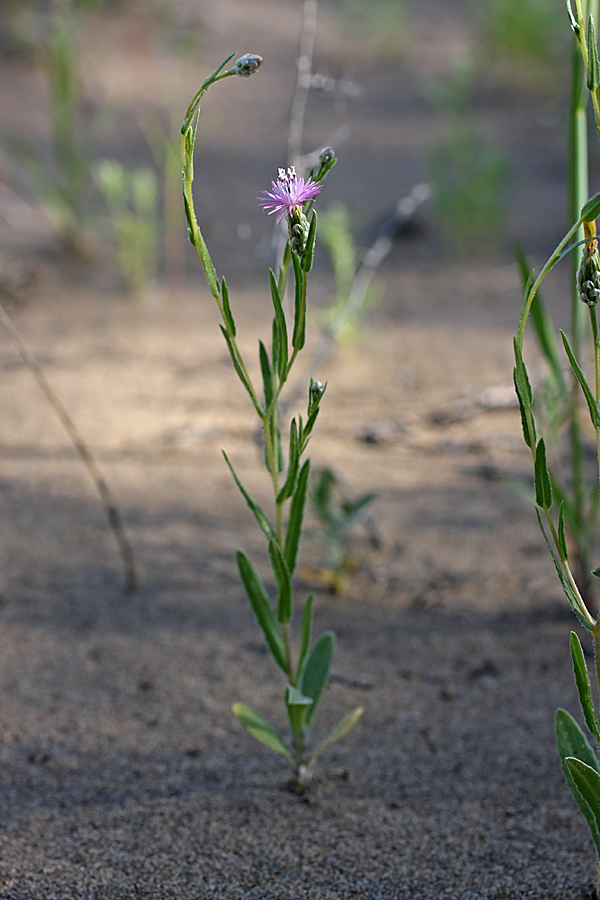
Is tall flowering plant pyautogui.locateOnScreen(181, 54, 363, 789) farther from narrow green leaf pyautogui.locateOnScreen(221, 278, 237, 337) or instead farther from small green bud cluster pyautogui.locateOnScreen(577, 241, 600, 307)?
small green bud cluster pyautogui.locateOnScreen(577, 241, 600, 307)

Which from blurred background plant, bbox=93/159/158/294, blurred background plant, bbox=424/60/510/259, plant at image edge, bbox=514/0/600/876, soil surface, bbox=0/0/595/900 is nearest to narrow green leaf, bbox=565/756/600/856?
plant at image edge, bbox=514/0/600/876

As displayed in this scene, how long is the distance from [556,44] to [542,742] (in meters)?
5.67

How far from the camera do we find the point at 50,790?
1184 millimetres

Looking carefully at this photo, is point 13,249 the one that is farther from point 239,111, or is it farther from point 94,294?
point 239,111

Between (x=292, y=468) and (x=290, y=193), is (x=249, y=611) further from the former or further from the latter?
(x=290, y=193)

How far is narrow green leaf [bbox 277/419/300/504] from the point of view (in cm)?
96

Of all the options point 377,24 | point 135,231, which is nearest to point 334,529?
point 135,231

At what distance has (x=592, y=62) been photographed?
77 cm

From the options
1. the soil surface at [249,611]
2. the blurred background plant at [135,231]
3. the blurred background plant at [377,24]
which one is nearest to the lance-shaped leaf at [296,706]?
the soil surface at [249,611]

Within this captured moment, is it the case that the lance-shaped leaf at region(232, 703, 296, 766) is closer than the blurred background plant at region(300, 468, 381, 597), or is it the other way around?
the lance-shaped leaf at region(232, 703, 296, 766)

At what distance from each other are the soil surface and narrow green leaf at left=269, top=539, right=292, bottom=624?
29cm

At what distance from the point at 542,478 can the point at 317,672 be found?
1.58 feet

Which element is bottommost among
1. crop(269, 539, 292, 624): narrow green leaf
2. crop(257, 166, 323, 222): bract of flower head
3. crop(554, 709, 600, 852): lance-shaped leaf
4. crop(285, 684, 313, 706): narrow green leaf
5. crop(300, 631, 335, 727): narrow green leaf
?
crop(300, 631, 335, 727): narrow green leaf

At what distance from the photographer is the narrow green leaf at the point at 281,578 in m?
1.00
